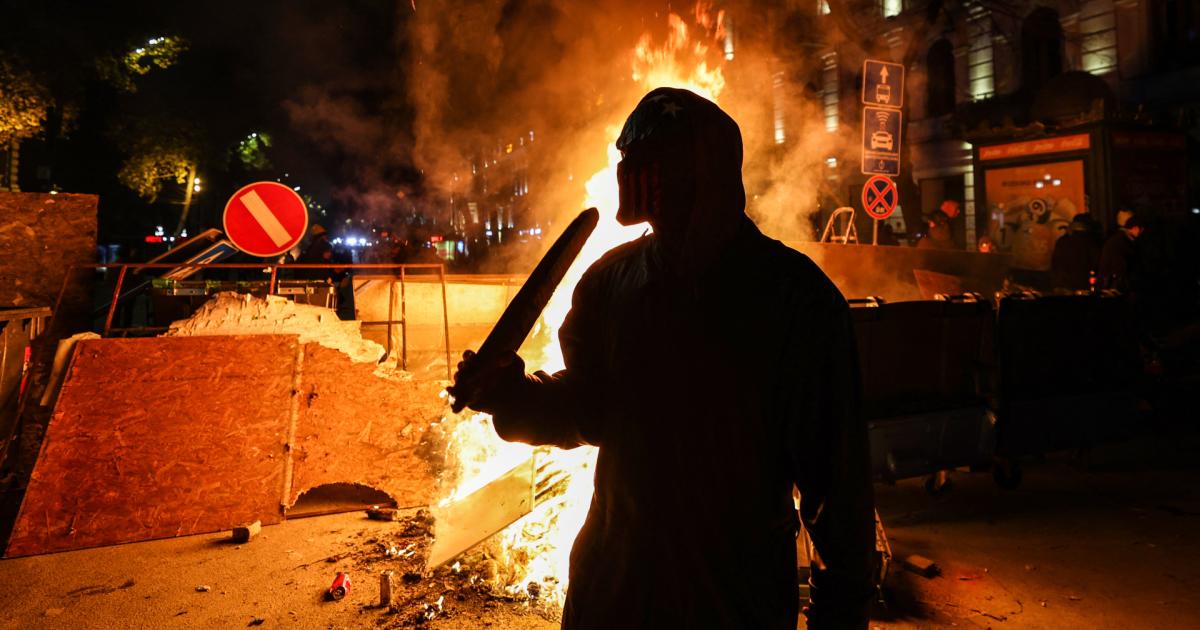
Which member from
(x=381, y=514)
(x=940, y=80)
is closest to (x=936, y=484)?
(x=381, y=514)

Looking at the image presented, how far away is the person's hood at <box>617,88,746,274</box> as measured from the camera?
1.52 m

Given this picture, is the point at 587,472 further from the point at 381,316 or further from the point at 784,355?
the point at 381,316

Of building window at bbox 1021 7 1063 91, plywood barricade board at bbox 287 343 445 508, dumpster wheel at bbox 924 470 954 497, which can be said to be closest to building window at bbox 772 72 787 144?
building window at bbox 1021 7 1063 91

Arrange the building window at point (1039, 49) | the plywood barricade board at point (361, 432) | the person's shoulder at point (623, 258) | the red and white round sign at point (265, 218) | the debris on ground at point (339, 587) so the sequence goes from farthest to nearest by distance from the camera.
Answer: the building window at point (1039, 49)
the red and white round sign at point (265, 218)
the plywood barricade board at point (361, 432)
the debris on ground at point (339, 587)
the person's shoulder at point (623, 258)

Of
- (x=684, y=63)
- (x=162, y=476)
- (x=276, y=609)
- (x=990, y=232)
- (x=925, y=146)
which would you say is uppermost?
(x=925, y=146)

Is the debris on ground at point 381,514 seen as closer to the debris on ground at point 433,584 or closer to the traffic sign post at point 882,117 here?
the debris on ground at point 433,584

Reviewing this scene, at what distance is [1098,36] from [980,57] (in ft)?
13.9

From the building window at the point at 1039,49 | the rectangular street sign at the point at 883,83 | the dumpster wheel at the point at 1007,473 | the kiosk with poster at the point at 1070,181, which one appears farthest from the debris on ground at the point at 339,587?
the building window at the point at 1039,49

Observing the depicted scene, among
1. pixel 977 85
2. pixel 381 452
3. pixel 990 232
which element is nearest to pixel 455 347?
pixel 381 452

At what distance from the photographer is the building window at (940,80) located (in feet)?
86.6

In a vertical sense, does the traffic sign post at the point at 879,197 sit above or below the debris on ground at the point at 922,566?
above

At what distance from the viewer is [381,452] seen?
19.6 feet

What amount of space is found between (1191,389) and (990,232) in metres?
8.81

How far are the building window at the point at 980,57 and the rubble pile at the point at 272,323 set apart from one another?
82.0 feet
